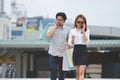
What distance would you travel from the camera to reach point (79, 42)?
8.48 m

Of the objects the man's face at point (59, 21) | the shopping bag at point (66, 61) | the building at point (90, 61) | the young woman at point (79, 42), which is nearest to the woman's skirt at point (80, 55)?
the young woman at point (79, 42)

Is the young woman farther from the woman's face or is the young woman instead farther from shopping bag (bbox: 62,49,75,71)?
shopping bag (bbox: 62,49,75,71)

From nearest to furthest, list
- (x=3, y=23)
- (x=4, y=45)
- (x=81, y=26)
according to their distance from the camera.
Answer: (x=81, y=26), (x=4, y=45), (x=3, y=23)

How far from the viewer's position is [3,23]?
49.0 m

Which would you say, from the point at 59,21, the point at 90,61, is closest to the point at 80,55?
the point at 59,21

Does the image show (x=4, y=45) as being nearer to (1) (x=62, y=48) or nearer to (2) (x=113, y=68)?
(2) (x=113, y=68)

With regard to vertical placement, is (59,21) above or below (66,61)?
above

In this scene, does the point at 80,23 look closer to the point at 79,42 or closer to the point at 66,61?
the point at 79,42

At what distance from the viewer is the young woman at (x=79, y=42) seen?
27.6ft

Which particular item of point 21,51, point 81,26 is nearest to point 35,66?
point 21,51

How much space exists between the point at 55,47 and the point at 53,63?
31cm

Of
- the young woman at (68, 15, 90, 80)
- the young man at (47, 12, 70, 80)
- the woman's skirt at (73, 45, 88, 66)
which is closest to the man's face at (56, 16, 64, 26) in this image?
the young man at (47, 12, 70, 80)

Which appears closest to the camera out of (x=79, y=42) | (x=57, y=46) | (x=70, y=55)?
(x=79, y=42)

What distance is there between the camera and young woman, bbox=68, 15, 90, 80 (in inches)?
331
